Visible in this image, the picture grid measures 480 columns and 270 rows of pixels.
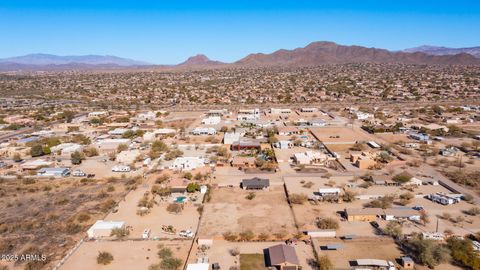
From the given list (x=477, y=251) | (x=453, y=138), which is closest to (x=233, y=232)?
(x=477, y=251)

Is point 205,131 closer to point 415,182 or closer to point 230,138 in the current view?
point 230,138

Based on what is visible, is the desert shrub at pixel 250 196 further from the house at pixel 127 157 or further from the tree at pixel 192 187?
the house at pixel 127 157

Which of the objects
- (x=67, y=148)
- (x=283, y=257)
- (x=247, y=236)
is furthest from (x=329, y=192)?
(x=67, y=148)

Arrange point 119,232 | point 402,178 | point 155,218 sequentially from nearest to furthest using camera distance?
point 119,232 → point 155,218 → point 402,178

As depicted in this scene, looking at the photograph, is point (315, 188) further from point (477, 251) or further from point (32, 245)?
point (32, 245)

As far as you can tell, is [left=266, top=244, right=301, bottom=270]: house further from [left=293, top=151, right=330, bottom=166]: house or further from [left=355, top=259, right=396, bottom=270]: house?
[left=293, top=151, right=330, bottom=166]: house
